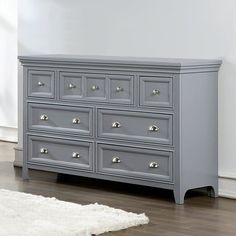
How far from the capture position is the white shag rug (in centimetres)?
426

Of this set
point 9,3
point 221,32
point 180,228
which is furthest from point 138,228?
point 9,3

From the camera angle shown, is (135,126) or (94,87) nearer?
(135,126)

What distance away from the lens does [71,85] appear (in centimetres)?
564

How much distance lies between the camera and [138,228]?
445 centimetres

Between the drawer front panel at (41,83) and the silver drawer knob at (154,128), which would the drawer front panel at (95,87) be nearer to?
the drawer front panel at (41,83)

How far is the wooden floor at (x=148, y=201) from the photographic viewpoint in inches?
175

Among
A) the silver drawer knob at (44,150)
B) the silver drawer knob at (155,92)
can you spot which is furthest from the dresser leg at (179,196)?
the silver drawer knob at (44,150)

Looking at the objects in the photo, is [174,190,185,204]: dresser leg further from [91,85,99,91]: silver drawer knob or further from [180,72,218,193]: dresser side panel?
[91,85,99,91]: silver drawer knob

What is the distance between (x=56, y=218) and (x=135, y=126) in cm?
100

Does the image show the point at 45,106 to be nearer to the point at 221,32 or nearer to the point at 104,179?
the point at 104,179

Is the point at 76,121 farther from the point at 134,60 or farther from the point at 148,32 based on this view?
the point at 148,32

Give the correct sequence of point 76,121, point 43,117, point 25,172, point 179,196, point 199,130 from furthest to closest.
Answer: point 25,172
point 43,117
point 76,121
point 199,130
point 179,196

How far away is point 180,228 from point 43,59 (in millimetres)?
1855

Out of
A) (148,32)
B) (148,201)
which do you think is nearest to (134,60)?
(148,32)
